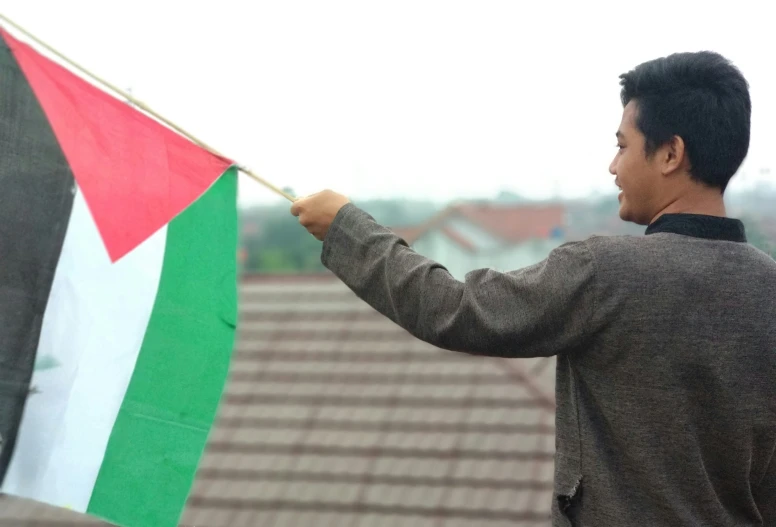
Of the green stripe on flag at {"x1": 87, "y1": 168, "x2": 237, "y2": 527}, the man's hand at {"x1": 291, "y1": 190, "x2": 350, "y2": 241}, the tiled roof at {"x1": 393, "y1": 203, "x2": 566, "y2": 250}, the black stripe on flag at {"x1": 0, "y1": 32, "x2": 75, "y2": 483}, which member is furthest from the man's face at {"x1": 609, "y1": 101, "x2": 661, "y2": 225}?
the tiled roof at {"x1": 393, "y1": 203, "x2": 566, "y2": 250}

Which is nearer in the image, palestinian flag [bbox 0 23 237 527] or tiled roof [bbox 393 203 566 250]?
palestinian flag [bbox 0 23 237 527]

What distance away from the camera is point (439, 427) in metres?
4.98

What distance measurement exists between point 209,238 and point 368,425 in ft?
10.7

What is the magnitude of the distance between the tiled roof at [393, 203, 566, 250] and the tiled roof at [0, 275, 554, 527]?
2845 mm

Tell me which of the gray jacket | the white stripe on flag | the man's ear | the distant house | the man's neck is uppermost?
the distant house

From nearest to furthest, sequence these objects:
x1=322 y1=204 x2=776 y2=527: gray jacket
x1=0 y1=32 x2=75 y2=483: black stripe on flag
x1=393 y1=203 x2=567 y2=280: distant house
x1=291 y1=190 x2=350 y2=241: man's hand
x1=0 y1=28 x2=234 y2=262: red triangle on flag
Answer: x1=322 y1=204 x2=776 y2=527: gray jacket < x1=291 y1=190 x2=350 y2=241: man's hand < x1=0 y1=32 x2=75 y2=483: black stripe on flag < x1=0 y1=28 x2=234 y2=262: red triangle on flag < x1=393 y1=203 x2=567 y2=280: distant house

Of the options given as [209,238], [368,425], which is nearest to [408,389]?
[368,425]

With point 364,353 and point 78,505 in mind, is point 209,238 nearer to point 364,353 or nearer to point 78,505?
point 78,505

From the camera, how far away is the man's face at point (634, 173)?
1.52m

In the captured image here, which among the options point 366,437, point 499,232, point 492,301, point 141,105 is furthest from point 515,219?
point 492,301

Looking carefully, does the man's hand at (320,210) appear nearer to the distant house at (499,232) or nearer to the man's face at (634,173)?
the man's face at (634,173)

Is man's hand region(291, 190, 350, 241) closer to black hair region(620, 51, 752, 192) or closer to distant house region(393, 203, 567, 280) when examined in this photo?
black hair region(620, 51, 752, 192)

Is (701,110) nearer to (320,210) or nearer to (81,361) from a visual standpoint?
(320,210)

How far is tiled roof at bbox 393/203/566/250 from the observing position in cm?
869
